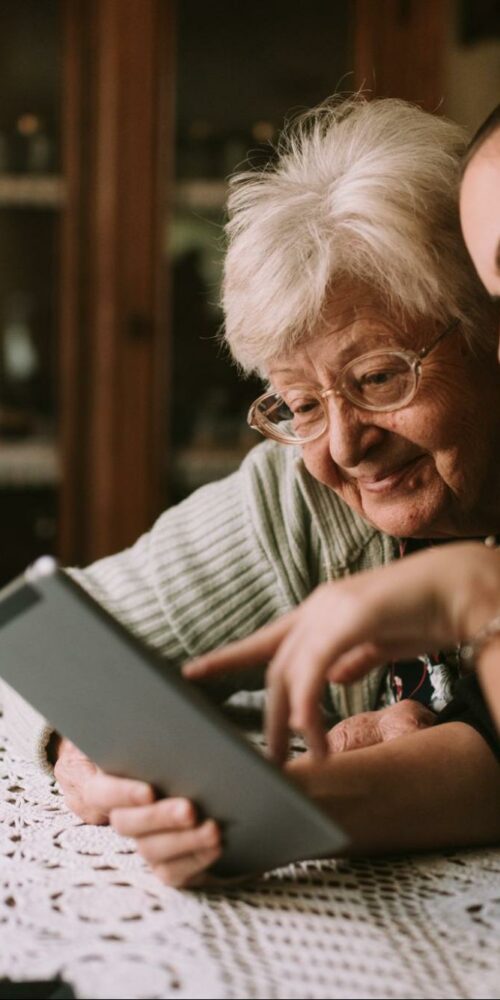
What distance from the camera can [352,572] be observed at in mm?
1322

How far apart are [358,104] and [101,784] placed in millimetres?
875

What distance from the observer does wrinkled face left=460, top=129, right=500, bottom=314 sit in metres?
0.86

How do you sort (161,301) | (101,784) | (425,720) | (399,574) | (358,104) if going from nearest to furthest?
(399,574)
(101,784)
(425,720)
(358,104)
(161,301)

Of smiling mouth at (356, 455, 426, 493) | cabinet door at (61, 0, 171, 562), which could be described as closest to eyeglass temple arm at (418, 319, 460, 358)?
smiling mouth at (356, 455, 426, 493)

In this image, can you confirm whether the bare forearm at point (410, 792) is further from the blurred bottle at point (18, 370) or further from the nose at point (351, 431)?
the blurred bottle at point (18, 370)

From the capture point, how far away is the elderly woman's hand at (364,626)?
70 centimetres

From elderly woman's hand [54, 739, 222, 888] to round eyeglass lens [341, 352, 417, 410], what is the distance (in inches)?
19.3

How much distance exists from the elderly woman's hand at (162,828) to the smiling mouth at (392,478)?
472 mm

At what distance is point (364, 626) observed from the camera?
27.2 inches

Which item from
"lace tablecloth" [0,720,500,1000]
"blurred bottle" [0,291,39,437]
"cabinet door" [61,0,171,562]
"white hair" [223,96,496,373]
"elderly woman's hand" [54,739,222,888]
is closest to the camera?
"lace tablecloth" [0,720,500,1000]

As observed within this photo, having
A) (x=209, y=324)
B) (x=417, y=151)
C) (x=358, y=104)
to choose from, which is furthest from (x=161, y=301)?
(x=417, y=151)

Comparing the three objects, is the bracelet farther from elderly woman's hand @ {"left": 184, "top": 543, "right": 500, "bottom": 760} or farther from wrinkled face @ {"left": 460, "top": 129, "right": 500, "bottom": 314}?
wrinkled face @ {"left": 460, "top": 129, "right": 500, "bottom": 314}

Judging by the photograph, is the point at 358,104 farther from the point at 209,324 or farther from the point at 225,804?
the point at 209,324

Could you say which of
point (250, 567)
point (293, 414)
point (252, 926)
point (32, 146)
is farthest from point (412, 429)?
point (32, 146)
